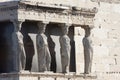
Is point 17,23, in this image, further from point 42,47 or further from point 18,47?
point 42,47

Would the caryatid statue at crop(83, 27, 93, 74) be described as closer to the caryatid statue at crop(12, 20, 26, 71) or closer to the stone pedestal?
the stone pedestal

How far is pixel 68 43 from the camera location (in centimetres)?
1633

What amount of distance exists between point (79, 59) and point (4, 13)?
2590 mm

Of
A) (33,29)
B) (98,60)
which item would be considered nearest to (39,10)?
(33,29)

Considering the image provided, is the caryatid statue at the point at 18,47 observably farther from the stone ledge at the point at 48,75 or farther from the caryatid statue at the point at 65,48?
the caryatid statue at the point at 65,48

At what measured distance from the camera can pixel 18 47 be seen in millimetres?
15562

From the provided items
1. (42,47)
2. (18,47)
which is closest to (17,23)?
(18,47)

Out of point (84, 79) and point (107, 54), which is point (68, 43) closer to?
point (84, 79)

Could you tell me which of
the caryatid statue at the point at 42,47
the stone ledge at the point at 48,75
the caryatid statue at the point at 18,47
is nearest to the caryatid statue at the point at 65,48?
the stone ledge at the point at 48,75

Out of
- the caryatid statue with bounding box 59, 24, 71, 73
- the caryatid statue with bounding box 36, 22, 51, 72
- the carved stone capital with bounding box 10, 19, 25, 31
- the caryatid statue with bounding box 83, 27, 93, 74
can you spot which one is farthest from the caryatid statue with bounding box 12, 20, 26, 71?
the caryatid statue with bounding box 83, 27, 93, 74

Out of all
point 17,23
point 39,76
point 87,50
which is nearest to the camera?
point 17,23

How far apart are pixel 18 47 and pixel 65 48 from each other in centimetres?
115

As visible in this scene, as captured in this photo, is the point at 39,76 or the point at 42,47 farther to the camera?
the point at 42,47

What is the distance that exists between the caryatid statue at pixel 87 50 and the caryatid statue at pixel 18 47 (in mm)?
1669
